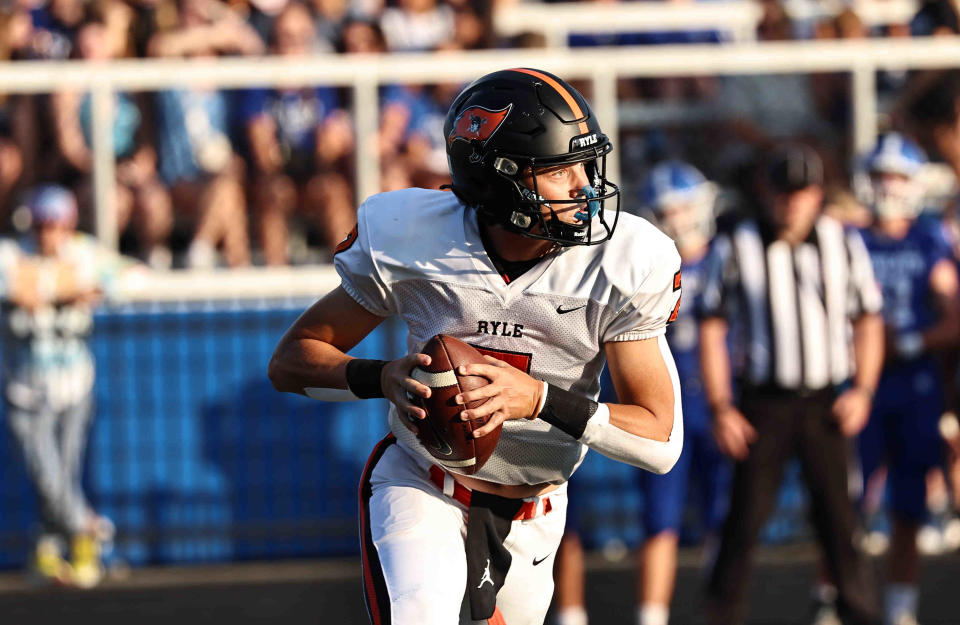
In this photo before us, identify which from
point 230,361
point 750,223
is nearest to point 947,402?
point 750,223

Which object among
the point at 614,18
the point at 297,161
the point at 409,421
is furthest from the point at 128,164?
the point at 409,421

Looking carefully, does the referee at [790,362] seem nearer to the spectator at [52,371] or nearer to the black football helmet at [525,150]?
the black football helmet at [525,150]

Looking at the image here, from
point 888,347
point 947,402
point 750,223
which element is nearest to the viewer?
point 750,223

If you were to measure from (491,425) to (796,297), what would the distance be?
3.02 meters

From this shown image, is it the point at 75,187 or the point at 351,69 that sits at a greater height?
the point at 351,69

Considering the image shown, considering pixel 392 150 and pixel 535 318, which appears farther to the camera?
pixel 392 150

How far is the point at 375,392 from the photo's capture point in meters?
3.48

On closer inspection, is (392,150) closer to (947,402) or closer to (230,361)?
(230,361)

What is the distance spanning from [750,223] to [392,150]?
272 centimetres

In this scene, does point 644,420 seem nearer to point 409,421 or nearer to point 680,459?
point 409,421

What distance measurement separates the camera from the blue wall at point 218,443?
8.03m

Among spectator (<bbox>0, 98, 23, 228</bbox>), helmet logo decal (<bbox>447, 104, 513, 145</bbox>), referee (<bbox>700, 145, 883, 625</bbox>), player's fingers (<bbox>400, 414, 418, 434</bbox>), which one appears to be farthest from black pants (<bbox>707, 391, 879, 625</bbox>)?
spectator (<bbox>0, 98, 23, 228</bbox>)

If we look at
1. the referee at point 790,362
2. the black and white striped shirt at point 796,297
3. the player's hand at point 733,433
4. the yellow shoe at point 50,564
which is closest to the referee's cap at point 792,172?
the referee at point 790,362

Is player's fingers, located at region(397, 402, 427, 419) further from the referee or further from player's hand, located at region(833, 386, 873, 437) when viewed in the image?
player's hand, located at region(833, 386, 873, 437)
